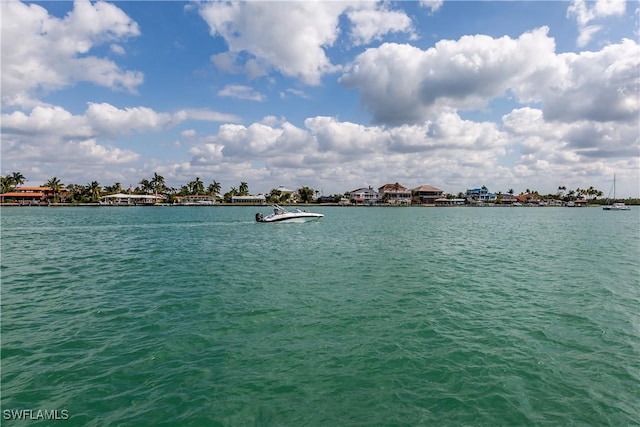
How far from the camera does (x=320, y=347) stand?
10.2 meters

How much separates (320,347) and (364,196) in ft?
617

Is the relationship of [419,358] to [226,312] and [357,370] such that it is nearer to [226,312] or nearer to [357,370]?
[357,370]

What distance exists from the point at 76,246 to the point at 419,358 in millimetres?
35005

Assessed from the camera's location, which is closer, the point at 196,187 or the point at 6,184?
the point at 6,184

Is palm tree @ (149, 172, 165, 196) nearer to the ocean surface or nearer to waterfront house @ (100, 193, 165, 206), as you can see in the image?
waterfront house @ (100, 193, 165, 206)

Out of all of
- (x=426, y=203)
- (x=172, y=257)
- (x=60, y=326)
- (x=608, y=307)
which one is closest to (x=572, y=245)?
(x=608, y=307)

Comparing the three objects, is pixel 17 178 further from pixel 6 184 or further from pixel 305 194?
pixel 305 194

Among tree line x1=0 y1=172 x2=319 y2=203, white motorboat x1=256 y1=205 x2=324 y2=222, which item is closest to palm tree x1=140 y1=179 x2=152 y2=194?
tree line x1=0 y1=172 x2=319 y2=203

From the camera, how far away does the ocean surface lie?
23.8 feet

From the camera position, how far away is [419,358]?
9.53 metres

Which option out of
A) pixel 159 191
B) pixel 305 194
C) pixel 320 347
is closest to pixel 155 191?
pixel 159 191

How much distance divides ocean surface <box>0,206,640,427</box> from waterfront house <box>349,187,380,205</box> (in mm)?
173229

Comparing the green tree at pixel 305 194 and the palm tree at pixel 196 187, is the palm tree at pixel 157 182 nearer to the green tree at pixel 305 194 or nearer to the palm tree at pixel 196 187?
the palm tree at pixel 196 187

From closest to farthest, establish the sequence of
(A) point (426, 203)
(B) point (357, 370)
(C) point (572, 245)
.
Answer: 1. (B) point (357, 370)
2. (C) point (572, 245)
3. (A) point (426, 203)
